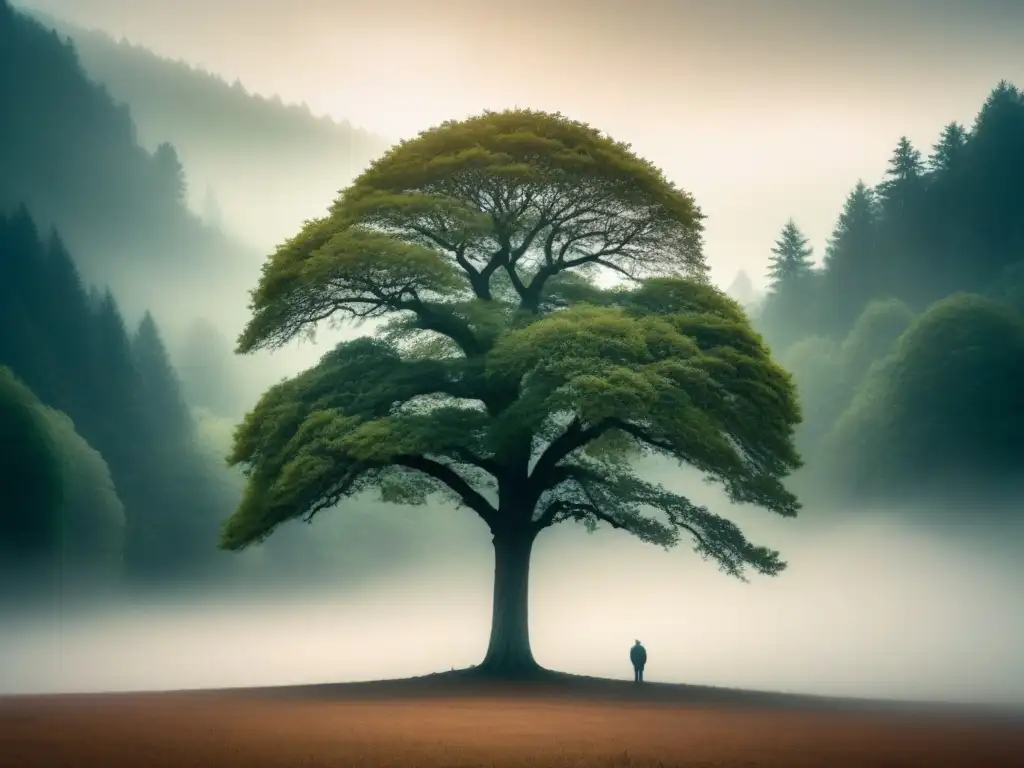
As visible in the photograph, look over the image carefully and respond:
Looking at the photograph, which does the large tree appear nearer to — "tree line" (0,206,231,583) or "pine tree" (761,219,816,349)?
"tree line" (0,206,231,583)

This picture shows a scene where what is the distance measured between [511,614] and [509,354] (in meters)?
8.64

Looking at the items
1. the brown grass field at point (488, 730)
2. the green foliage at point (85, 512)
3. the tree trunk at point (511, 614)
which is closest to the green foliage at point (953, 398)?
the brown grass field at point (488, 730)

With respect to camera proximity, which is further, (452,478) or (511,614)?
(452,478)

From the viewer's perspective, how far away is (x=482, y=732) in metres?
20.8

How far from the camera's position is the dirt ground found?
17.9 metres

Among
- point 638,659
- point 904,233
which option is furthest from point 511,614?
point 904,233

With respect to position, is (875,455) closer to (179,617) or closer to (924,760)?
(179,617)

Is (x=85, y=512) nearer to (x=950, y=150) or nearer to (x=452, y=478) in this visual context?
(x=452, y=478)

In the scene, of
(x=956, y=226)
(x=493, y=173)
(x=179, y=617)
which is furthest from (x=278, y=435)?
(x=956, y=226)

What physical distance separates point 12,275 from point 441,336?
6473cm

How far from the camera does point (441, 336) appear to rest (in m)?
37.7

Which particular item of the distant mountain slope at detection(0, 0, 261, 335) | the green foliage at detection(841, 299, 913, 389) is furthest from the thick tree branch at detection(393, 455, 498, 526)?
the distant mountain slope at detection(0, 0, 261, 335)

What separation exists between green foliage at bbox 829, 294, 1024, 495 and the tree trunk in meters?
49.3

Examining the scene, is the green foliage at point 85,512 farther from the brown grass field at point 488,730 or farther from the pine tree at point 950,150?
the pine tree at point 950,150
